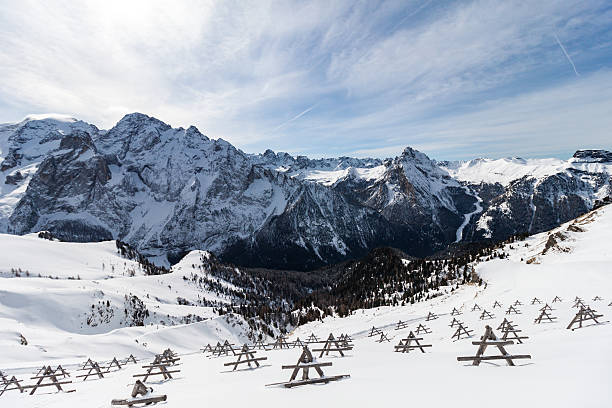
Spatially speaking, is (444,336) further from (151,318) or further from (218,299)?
(218,299)

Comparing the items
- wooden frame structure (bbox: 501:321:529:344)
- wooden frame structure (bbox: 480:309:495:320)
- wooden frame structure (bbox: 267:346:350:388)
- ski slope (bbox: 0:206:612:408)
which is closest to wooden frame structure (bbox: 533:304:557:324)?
A: ski slope (bbox: 0:206:612:408)

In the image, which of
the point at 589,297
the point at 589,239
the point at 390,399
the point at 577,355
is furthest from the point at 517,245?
the point at 390,399

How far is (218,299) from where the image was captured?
188250 mm

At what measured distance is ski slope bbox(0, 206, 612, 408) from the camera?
11.0 m

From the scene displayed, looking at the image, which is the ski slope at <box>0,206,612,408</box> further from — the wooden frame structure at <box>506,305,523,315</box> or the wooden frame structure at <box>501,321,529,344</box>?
the wooden frame structure at <box>506,305,523,315</box>

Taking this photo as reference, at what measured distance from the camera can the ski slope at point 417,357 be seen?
36.2 ft

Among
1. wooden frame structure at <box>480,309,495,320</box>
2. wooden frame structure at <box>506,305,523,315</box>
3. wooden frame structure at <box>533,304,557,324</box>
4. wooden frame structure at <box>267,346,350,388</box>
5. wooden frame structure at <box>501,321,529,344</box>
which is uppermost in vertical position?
wooden frame structure at <box>267,346,350,388</box>

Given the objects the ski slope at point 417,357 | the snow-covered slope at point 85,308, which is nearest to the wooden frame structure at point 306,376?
the ski slope at point 417,357

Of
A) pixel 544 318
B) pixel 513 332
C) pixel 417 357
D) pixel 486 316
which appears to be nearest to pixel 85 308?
pixel 486 316

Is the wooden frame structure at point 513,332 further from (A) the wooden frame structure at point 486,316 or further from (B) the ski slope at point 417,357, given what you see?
(A) the wooden frame structure at point 486,316

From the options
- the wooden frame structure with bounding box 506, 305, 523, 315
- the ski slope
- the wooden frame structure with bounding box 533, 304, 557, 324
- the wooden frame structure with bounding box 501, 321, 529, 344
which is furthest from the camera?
the wooden frame structure with bounding box 506, 305, 523, 315

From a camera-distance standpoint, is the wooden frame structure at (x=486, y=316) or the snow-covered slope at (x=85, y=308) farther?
the snow-covered slope at (x=85, y=308)

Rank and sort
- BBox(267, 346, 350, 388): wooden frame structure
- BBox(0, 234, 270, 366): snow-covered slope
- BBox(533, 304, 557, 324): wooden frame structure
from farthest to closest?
BBox(0, 234, 270, 366): snow-covered slope, BBox(533, 304, 557, 324): wooden frame structure, BBox(267, 346, 350, 388): wooden frame structure

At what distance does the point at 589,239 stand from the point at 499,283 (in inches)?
1225
